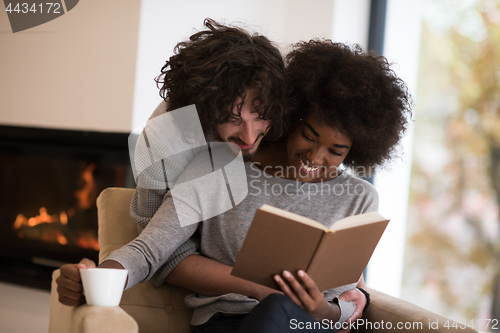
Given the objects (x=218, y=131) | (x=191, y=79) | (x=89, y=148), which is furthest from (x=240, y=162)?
(x=89, y=148)

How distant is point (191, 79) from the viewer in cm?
108

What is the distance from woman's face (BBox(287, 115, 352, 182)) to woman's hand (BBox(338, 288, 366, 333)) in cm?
36

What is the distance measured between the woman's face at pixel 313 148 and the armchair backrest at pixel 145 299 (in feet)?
1.69

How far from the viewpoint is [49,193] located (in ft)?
8.57

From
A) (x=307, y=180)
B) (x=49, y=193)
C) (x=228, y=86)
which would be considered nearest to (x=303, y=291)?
(x=307, y=180)

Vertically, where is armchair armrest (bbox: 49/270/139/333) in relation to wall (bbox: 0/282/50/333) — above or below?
above

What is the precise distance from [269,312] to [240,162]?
0.51 meters

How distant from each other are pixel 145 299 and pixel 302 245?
1.83 feet

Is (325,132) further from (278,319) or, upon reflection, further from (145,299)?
(145,299)

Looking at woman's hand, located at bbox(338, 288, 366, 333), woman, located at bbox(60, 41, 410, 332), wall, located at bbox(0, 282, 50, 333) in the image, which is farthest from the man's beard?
wall, located at bbox(0, 282, 50, 333)

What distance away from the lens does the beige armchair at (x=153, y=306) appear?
1.16 metres

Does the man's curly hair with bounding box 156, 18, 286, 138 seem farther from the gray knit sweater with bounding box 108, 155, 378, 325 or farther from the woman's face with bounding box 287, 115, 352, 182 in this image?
the gray knit sweater with bounding box 108, 155, 378, 325

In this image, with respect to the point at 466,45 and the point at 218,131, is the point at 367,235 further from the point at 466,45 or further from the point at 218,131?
the point at 466,45

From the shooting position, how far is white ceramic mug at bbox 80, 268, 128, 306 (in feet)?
2.81
